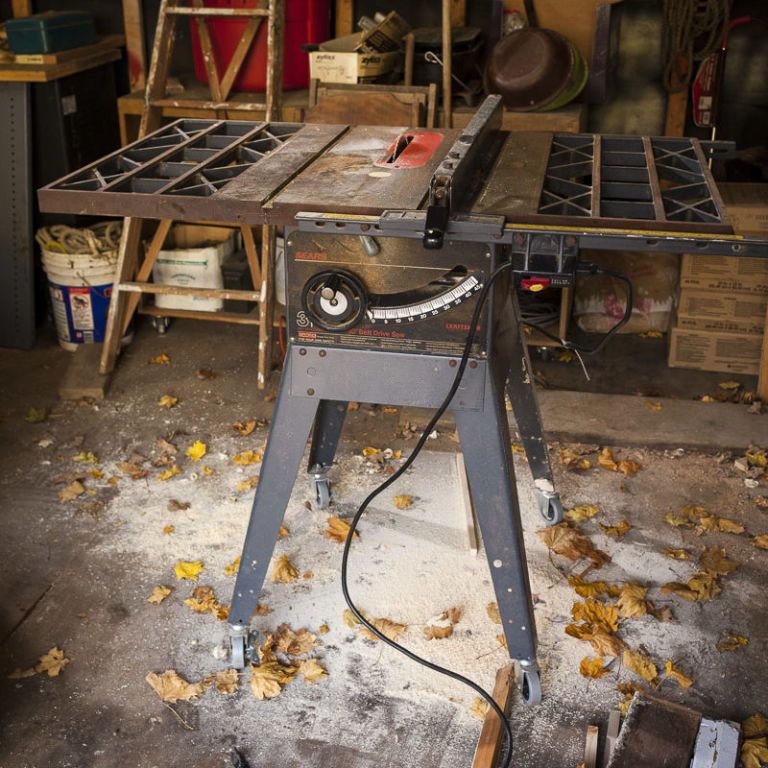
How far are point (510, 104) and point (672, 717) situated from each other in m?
2.81

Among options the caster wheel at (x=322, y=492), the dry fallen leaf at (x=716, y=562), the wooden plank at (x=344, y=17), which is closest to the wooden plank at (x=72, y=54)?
the wooden plank at (x=344, y=17)

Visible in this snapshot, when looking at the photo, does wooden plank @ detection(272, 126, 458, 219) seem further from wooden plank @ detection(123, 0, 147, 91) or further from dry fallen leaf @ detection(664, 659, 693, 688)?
wooden plank @ detection(123, 0, 147, 91)

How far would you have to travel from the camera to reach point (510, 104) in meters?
4.31

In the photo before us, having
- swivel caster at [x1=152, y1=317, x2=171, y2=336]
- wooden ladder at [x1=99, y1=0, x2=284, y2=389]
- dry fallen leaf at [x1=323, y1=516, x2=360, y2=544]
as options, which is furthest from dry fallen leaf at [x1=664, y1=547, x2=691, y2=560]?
swivel caster at [x1=152, y1=317, x2=171, y2=336]

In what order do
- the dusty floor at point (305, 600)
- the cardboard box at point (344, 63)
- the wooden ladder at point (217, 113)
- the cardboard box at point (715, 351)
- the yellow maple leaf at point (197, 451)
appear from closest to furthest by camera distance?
the dusty floor at point (305, 600), the yellow maple leaf at point (197, 451), the wooden ladder at point (217, 113), the cardboard box at point (344, 63), the cardboard box at point (715, 351)

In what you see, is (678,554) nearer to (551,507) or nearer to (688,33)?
(551,507)

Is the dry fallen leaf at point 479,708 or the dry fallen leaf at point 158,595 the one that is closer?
the dry fallen leaf at point 479,708

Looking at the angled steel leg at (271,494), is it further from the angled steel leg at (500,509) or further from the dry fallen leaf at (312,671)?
the angled steel leg at (500,509)

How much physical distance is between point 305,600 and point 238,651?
1.11 feet

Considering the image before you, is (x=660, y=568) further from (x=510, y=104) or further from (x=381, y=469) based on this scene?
(x=510, y=104)

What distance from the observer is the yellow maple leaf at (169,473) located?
12.1 ft

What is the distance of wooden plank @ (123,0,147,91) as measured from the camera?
193 inches

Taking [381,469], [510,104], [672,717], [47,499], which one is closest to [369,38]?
[510,104]

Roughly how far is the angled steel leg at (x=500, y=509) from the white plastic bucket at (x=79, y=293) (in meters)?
2.69
